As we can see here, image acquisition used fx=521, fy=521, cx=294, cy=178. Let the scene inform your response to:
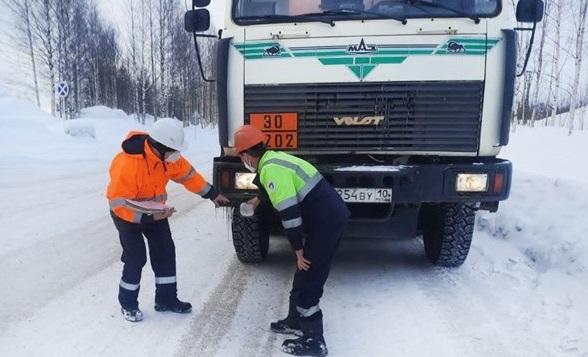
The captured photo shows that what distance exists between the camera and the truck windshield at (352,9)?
4105 millimetres

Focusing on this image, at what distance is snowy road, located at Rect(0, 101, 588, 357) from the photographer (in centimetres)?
324

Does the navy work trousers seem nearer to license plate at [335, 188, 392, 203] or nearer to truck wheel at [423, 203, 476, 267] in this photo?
license plate at [335, 188, 392, 203]

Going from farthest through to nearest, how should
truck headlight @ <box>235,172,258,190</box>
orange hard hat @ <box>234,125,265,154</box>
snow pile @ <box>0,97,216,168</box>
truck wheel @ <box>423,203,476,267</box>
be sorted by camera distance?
snow pile @ <box>0,97,216,168</box>, truck wheel @ <box>423,203,476,267</box>, truck headlight @ <box>235,172,258,190</box>, orange hard hat @ <box>234,125,265,154</box>

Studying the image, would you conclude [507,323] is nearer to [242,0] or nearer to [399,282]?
[399,282]

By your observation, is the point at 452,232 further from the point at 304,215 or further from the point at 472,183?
the point at 304,215

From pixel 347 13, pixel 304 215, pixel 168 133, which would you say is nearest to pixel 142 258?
pixel 168 133

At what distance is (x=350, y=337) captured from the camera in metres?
3.38

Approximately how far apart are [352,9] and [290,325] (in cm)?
250

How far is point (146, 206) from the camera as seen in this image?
3492mm

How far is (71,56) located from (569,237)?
28.8 meters

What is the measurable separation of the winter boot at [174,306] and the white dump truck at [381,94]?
35.6 inches

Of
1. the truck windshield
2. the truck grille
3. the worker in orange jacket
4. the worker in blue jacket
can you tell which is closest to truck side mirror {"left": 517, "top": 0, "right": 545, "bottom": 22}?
the truck windshield

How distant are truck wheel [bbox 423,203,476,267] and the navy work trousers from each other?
238cm

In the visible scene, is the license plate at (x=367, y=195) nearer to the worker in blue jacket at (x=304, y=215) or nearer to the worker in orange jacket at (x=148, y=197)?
the worker in blue jacket at (x=304, y=215)
